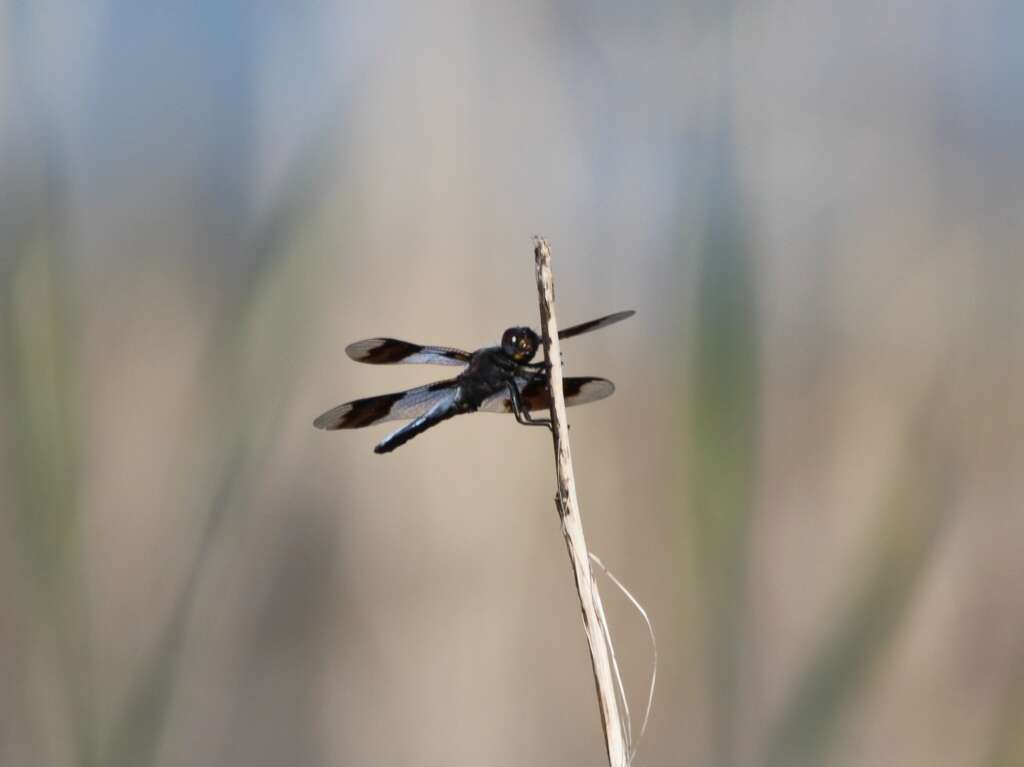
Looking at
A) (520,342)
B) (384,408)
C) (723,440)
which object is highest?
(520,342)

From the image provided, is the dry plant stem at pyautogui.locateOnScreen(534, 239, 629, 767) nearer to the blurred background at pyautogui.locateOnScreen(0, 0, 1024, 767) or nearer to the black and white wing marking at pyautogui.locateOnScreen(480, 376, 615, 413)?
the black and white wing marking at pyautogui.locateOnScreen(480, 376, 615, 413)

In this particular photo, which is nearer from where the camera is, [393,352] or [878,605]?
[393,352]

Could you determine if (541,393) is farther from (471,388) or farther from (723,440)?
(723,440)

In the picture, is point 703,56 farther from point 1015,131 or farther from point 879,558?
point 879,558

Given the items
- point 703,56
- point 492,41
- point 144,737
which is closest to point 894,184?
point 703,56

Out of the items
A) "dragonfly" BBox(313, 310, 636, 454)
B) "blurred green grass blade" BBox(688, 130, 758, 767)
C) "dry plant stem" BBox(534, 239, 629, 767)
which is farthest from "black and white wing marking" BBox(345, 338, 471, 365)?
"blurred green grass blade" BBox(688, 130, 758, 767)

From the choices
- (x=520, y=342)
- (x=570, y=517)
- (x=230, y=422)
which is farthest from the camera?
(x=230, y=422)

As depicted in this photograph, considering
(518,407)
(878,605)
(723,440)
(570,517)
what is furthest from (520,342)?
(878,605)
